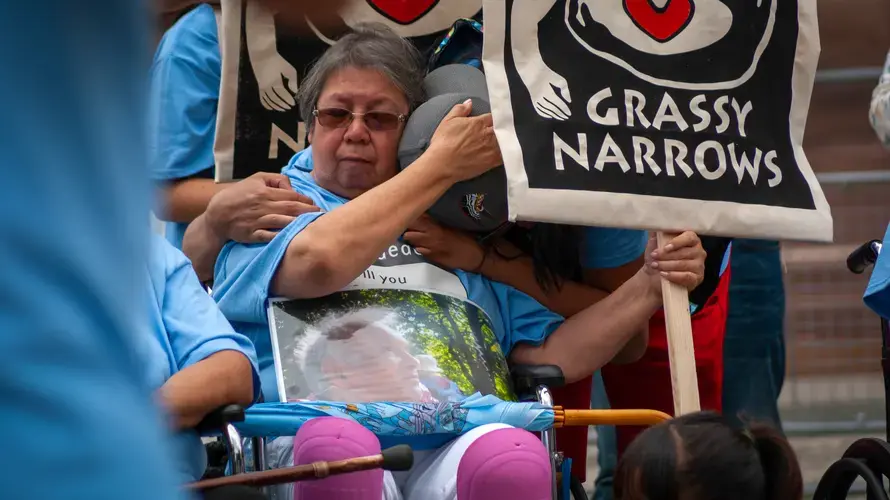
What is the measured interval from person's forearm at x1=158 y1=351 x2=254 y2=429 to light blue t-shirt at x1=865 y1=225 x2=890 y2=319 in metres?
1.32

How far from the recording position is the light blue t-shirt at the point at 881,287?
297 centimetres

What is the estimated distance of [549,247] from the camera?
11.3 ft

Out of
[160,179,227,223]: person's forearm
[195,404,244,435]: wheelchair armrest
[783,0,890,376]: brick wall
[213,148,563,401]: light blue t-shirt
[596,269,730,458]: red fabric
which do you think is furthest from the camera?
[783,0,890,376]: brick wall

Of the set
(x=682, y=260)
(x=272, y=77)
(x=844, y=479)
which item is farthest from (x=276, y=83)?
(x=844, y=479)

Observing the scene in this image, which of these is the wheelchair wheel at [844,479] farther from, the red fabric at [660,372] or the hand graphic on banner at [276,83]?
the hand graphic on banner at [276,83]

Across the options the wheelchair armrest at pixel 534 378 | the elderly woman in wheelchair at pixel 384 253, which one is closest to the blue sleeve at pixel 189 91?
the elderly woman in wheelchair at pixel 384 253

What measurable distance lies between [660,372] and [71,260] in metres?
3.10

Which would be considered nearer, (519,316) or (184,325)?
(184,325)

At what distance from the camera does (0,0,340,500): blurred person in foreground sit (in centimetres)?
88

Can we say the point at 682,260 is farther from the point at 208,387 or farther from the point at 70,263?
the point at 70,263

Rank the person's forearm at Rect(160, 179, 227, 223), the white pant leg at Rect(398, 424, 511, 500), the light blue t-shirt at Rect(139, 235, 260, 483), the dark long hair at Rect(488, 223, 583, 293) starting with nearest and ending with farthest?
1. the light blue t-shirt at Rect(139, 235, 260, 483)
2. the white pant leg at Rect(398, 424, 511, 500)
3. the dark long hair at Rect(488, 223, 583, 293)
4. the person's forearm at Rect(160, 179, 227, 223)

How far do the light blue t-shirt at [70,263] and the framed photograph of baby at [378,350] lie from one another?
2.01 meters

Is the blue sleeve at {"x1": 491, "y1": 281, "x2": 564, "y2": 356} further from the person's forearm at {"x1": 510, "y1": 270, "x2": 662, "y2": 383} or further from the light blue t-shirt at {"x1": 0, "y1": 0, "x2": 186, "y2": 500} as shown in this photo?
the light blue t-shirt at {"x1": 0, "y1": 0, "x2": 186, "y2": 500}

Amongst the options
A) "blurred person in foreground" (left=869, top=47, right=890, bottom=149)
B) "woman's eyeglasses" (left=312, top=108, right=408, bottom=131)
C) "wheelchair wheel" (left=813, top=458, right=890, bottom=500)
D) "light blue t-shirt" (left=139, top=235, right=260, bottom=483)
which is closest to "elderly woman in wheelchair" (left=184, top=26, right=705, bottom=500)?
"woman's eyeglasses" (left=312, top=108, right=408, bottom=131)
